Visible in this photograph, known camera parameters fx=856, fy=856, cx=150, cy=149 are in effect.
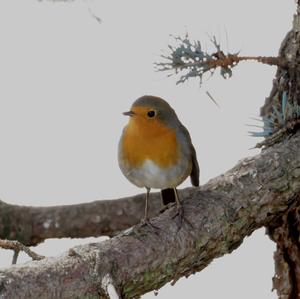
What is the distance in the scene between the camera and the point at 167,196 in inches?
113

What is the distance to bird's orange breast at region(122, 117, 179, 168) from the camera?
2.56m

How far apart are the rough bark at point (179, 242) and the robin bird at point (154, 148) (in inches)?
8.8

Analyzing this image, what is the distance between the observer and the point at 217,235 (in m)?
2.19

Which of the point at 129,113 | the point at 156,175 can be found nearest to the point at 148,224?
the point at 156,175

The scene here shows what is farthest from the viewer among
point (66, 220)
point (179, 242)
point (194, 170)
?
point (66, 220)

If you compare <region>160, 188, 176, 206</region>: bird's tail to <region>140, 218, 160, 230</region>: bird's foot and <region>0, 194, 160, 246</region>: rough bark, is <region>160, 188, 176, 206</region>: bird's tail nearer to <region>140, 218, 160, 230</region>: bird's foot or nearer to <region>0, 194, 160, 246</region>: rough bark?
<region>0, 194, 160, 246</region>: rough bark

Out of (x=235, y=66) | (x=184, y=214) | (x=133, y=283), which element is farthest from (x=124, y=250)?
(x=235, y=66)

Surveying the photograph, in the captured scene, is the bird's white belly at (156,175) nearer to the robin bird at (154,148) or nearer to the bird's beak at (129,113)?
the robin bird at (154,148)

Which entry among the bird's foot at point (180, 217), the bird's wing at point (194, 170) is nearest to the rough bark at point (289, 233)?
the bird's wing at point (194, 170)

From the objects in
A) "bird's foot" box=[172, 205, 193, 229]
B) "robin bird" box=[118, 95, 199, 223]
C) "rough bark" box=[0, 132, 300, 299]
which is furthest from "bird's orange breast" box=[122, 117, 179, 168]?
"bird's foot" box=[172, 205, 193, 229]

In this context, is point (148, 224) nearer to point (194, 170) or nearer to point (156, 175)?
point (156, 175)

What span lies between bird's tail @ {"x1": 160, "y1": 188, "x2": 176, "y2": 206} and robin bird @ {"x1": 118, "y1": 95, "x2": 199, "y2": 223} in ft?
0.78

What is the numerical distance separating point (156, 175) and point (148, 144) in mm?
97

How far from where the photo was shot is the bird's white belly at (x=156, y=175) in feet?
8.36
